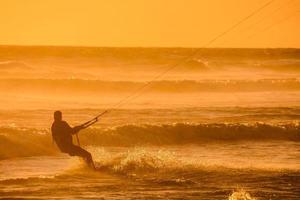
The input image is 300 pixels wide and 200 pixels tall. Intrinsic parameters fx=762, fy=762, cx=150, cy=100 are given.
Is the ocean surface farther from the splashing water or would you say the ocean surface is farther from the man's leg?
the man's leg

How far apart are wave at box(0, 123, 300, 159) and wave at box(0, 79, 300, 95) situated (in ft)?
64.5

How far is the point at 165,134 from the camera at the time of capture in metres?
28.4

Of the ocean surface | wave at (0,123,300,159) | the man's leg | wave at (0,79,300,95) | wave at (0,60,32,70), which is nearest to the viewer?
the ocean surface

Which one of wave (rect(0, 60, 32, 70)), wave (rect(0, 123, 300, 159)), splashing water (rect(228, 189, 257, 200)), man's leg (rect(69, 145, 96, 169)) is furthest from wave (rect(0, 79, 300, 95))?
splashing water (rect(228, 189, 257, 200))

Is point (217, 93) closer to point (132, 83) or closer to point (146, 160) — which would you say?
point (132, 83)

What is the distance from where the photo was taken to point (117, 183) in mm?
17578

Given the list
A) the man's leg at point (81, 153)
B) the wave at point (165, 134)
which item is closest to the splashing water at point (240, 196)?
the man's leg at point (81, 153)

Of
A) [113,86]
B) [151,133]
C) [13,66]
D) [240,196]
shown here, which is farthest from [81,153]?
[13,66]

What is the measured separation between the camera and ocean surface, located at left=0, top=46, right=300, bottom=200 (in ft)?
56.2

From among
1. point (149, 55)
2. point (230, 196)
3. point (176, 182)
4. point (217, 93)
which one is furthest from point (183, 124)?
point (149, 55)

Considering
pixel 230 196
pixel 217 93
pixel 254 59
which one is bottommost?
pixel 230 196

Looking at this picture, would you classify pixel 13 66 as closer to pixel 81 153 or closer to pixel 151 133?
pixel 151 133

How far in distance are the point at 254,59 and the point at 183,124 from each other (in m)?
48.7

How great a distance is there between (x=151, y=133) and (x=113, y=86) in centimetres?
2215
